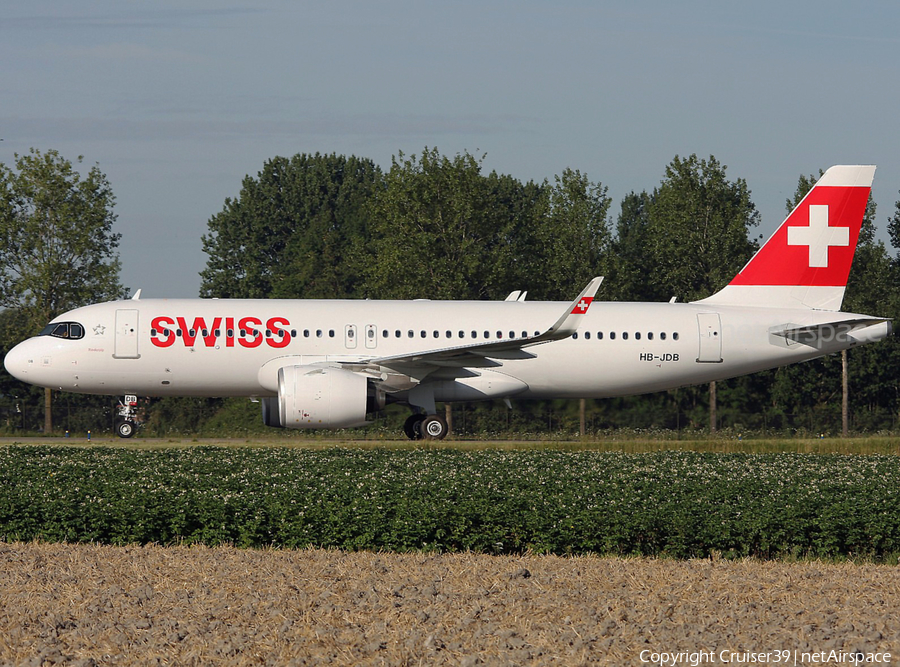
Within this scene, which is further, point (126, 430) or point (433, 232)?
point (433, 232)

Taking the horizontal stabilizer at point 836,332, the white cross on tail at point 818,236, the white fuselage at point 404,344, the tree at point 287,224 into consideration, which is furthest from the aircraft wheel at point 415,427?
the tree at point 287,224

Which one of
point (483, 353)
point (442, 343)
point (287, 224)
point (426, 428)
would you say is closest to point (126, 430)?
point (426, 428)

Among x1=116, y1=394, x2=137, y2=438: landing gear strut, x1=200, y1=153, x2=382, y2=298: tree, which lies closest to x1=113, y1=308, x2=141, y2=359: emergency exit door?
x1=116, y1=394, x2=137, y2=438: landing gear strut

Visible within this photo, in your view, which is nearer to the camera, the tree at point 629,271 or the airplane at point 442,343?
the airplane at point 442,343

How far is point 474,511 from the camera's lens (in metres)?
13.4

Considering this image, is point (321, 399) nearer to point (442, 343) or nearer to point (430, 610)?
point (442, 343)

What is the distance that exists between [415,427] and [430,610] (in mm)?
18466

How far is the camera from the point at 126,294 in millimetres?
42938

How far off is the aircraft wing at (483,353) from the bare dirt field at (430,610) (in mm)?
13230

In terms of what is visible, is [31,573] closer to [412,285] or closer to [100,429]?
[100,429]

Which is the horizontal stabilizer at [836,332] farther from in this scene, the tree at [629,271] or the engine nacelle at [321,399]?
the tree at [629,271]

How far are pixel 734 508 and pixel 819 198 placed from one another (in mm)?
19370

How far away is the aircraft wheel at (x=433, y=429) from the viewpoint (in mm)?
27812

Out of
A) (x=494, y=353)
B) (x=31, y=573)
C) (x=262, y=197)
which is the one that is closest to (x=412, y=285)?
(x=494, y=353)
